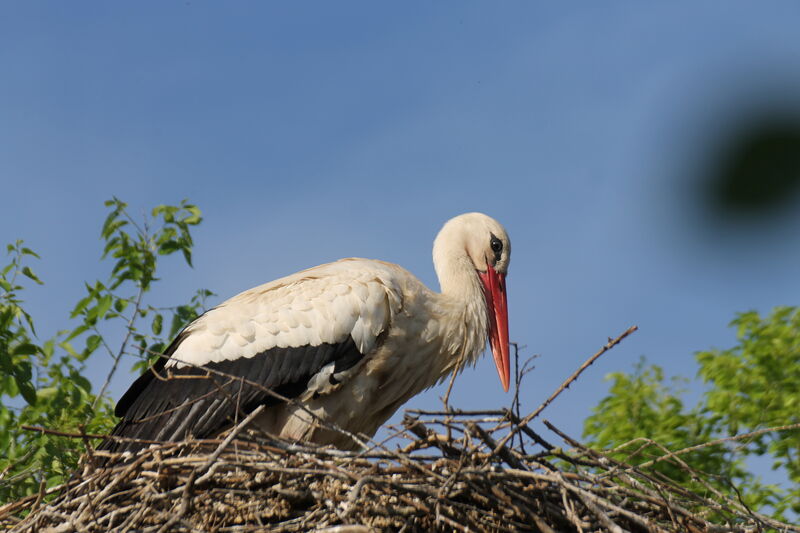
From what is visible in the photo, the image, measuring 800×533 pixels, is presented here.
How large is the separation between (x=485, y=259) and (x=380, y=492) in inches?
83.4

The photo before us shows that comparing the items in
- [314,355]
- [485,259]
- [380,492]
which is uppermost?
[485,259]

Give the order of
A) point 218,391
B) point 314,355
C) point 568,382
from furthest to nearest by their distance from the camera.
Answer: point 314,355, point 218,391, point 568,382

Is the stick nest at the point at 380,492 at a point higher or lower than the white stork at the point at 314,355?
lower

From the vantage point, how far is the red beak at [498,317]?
15.4ft

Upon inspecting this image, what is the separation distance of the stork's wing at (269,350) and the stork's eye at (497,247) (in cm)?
83

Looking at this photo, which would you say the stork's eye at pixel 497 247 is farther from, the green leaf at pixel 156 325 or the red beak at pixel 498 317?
the green leaf at pixel 156 325

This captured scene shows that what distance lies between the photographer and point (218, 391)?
3.88m

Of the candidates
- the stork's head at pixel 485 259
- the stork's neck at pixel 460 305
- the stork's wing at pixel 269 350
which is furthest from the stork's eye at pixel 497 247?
the stork's wing at pixel 269 350

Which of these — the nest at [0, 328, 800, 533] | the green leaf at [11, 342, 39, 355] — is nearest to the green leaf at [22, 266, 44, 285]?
the green leaf at [11, 342, 39, 355]

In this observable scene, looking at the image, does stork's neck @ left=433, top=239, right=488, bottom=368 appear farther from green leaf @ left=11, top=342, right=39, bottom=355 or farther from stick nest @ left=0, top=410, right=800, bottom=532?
green leaf @ left=11, top=342, right=39, bottom=355

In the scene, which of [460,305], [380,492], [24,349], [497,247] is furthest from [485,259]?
[24,349]

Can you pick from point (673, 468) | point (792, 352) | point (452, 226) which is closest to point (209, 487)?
point (452, 226)

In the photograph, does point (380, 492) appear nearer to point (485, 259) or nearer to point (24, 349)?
point (485, 259)

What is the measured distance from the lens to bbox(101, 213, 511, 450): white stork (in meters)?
3.95
